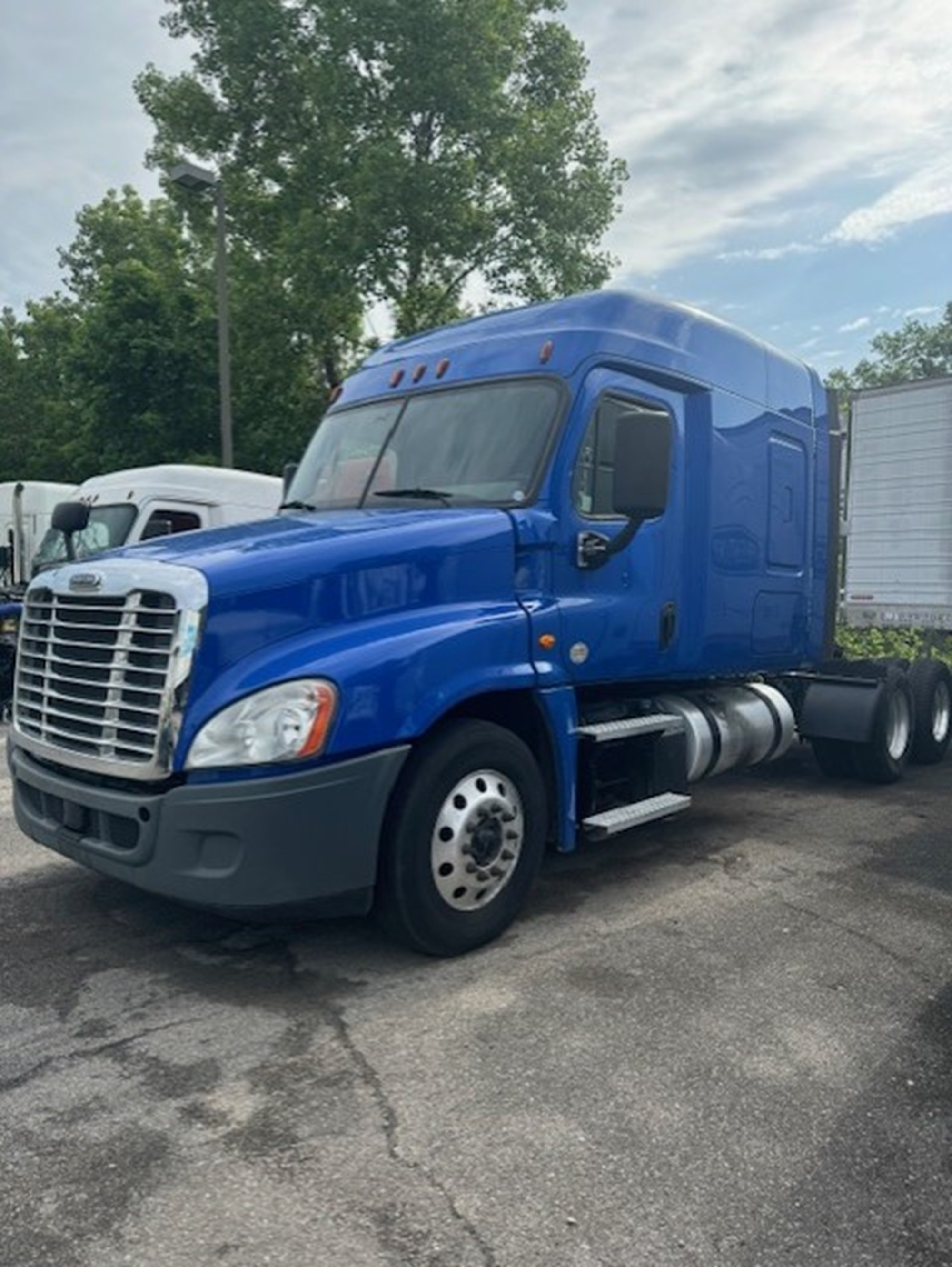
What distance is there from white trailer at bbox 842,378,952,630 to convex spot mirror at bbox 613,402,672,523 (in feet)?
17.5

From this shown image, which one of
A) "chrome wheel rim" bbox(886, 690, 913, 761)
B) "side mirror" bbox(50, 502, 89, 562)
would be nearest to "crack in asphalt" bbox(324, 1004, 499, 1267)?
"side mirror" bbox(50, 502, 89, 562)

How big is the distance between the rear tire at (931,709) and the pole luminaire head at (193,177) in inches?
483

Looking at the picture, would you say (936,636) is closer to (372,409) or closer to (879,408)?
(879,408)

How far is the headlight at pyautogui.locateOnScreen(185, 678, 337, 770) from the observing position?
3680mm

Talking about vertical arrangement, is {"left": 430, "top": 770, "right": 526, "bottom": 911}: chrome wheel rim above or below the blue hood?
below

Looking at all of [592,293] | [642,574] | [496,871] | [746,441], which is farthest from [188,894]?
[746,441]

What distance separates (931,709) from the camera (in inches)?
348

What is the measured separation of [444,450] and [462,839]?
1.99 metres

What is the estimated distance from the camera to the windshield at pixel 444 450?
15.8 feet

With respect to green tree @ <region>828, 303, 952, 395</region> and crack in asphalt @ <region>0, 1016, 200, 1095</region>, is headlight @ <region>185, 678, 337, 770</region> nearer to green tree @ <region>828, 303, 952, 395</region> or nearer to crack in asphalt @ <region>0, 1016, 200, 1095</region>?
crack in asphalt @ <region>0, 1016, 200, 1095</region>

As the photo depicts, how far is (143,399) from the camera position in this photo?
72.3ft

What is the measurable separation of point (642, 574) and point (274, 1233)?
3653 millimetres

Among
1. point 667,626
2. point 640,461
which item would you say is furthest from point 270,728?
point 667,626

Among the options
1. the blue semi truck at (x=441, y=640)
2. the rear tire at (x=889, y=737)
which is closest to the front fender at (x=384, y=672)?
the blue semi truck at (x=441, y=640)
